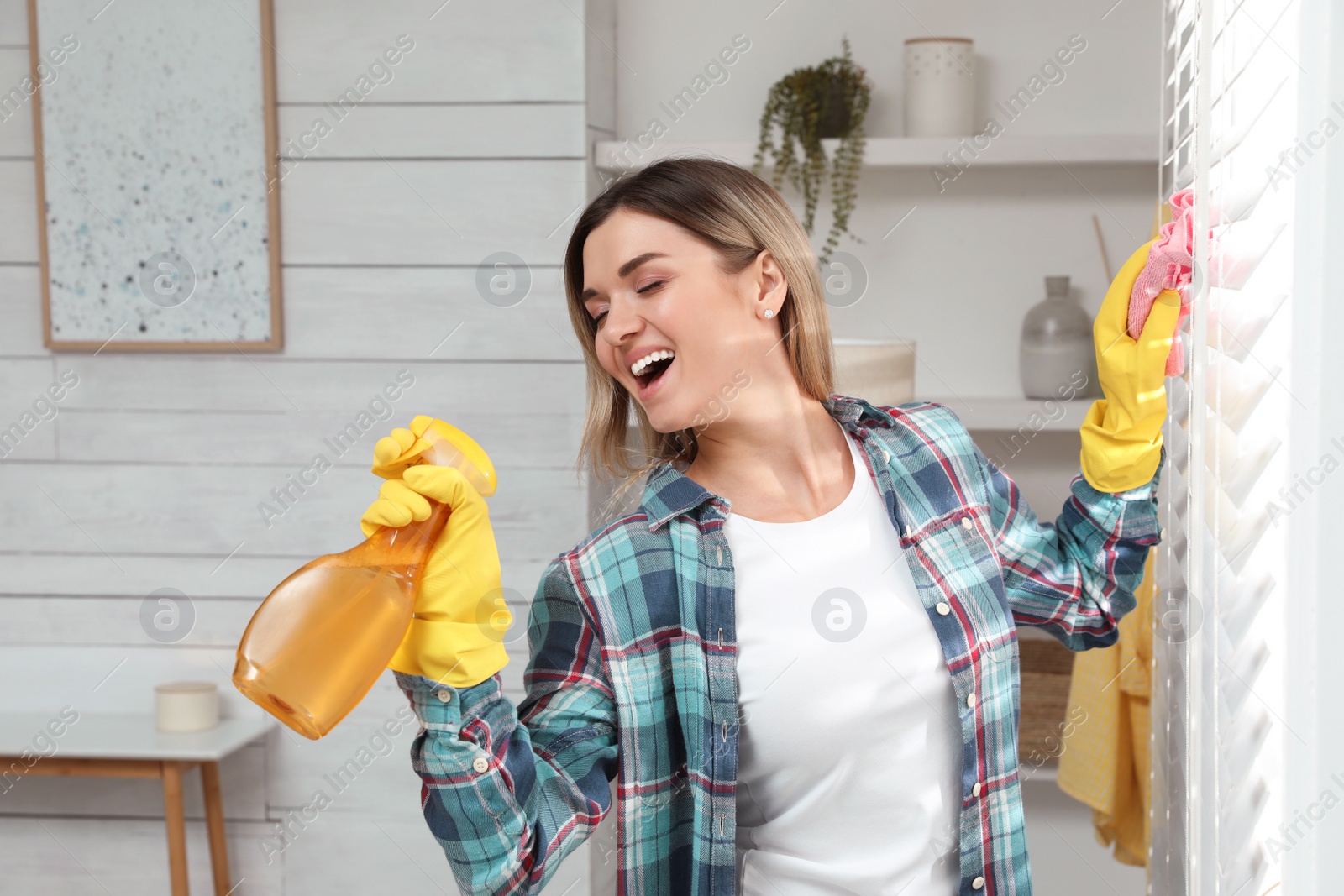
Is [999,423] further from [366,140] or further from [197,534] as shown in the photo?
[197,534]

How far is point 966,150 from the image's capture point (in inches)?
71.8

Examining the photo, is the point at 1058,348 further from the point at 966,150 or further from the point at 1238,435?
the point at 1238,435

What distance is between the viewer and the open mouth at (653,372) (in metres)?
0.99

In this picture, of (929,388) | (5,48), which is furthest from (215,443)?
(929,388)

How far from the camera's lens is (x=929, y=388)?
2.03 meters

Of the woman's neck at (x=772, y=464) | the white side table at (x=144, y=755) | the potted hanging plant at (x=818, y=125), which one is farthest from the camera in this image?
the potted hanging plant at (x=818, y=125)

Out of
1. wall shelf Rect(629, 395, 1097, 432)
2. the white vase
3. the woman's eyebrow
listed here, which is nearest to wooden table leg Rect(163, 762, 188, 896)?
wall shelf Rect(629, 395, 1097, 432)

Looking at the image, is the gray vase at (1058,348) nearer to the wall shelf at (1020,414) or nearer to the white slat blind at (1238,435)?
the wall shelf at (1020,414)

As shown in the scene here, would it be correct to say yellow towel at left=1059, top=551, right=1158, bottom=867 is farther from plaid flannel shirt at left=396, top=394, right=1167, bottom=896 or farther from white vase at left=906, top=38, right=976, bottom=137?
white vase at left=906, top=38, right=976, bottom=137

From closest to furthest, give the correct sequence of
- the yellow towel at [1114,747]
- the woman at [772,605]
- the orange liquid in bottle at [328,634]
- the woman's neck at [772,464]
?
the orange liquid in bottle at [328,634] → the woman at [772,605] → the woman's neck at [772,464] → the yellow towel at [1114,747]

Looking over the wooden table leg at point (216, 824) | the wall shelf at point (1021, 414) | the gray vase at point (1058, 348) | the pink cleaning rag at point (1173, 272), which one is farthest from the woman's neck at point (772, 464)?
the wooden table leg at point (216, 824)

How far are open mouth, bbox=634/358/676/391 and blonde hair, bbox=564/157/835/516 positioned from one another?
0.05m

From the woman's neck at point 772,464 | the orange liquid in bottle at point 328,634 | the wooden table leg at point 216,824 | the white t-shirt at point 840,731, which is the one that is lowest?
the wooden table leg at point 216,824

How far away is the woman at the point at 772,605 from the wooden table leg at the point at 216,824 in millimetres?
1240
